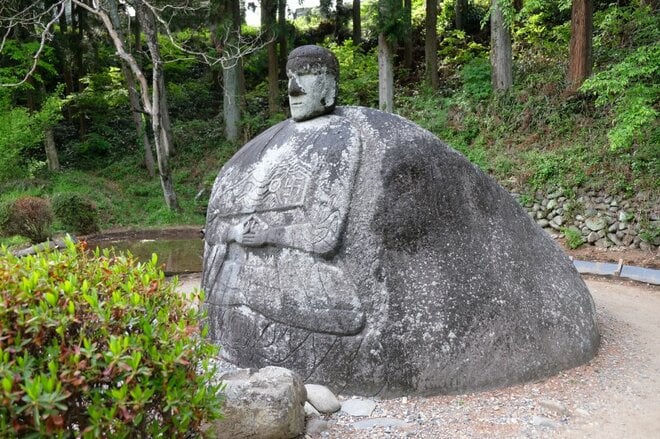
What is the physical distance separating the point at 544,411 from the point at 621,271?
21.0 feet

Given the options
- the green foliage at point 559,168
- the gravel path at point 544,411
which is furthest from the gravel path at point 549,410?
the green foliage at point 559,168

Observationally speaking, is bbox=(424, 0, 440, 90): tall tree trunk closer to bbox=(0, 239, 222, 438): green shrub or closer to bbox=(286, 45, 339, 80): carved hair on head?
bbox=(286, 45, 339, 80): carved hair on head

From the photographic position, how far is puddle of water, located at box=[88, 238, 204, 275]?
39.0 ft

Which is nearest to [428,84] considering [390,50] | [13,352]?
[390,50]

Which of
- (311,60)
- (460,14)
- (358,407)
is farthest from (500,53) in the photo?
(358,407)

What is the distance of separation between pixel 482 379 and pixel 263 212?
8.39 ft

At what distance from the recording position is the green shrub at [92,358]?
7.73 ft

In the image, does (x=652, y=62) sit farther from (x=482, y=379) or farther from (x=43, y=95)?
(x=43, y=95)

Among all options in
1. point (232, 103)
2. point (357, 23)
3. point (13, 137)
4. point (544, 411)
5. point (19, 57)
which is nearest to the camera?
point (544, 411)

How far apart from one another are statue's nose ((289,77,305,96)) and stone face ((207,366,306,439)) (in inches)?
115

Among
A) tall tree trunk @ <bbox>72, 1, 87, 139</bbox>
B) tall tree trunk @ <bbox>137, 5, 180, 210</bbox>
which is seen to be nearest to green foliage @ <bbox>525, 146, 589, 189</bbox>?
tall tree trunk @ <bbox>137, 5, 180, 210</bbox>

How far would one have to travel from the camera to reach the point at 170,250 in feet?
45.0

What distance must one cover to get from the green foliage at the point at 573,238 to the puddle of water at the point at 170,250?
26.5ft

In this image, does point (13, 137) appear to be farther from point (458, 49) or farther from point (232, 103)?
point (458, 49)
